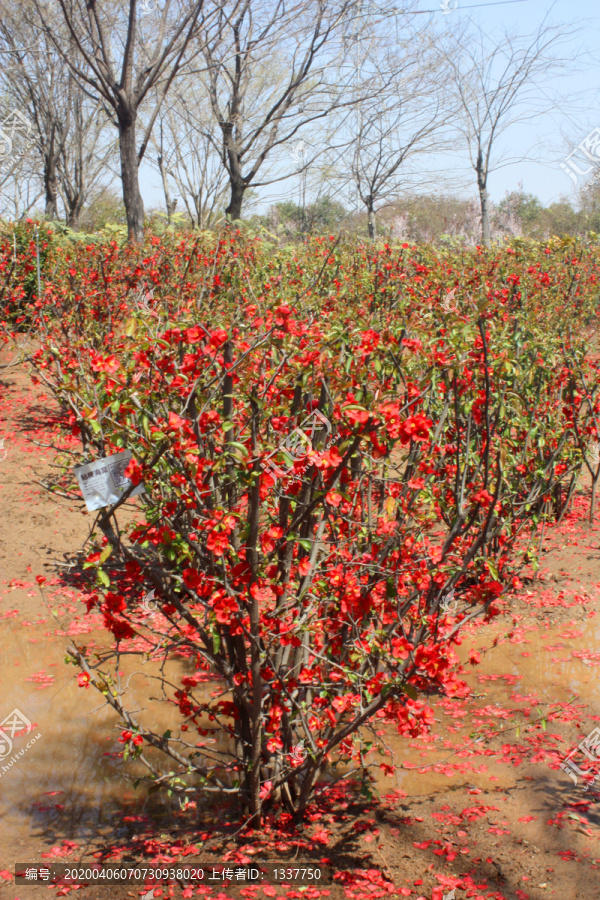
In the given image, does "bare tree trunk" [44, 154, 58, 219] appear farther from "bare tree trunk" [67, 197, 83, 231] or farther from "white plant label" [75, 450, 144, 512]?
"white plant label" [75, 450, 144, 512]

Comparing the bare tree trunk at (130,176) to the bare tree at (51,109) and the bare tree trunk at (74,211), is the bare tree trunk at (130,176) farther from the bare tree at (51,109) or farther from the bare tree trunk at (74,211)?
the bare tree trunk at (74,211)

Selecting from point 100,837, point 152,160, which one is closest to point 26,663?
point 100,837

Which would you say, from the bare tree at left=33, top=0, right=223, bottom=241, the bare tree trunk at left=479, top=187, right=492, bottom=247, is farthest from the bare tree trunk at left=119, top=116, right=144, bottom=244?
the bare tree trunk at left=479, top=187, right=492, bottom=247

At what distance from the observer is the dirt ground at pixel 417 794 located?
7.89ft

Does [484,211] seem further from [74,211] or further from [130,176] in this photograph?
[74,211]

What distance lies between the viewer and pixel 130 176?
13.0m

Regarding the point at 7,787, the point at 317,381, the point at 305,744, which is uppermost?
the point at 317,381

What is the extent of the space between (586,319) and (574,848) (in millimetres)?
8530

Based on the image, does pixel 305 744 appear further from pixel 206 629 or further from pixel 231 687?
pixel 206 629

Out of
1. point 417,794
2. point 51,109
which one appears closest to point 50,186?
point 51,109

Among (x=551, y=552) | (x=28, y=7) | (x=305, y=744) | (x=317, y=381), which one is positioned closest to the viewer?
(x=317, y=381)

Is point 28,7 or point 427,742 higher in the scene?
point 28,7

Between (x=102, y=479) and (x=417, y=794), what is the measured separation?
2.10m

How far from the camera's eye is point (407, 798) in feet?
9.78
